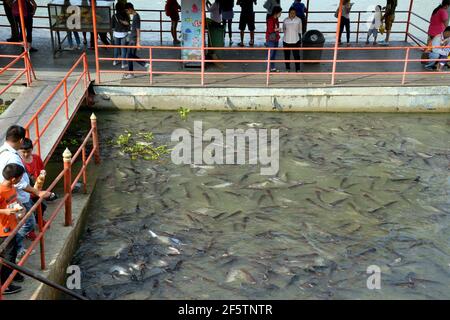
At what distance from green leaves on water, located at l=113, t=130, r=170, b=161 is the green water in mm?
225

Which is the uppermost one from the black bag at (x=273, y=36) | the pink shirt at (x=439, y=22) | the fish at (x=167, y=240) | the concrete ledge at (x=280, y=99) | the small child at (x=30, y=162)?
the pink shirt at (x=439, y=22)

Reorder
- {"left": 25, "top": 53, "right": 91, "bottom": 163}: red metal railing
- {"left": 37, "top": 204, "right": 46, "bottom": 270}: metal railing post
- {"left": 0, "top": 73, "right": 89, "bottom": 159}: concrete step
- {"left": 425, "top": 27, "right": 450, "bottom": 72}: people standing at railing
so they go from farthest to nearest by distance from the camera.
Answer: {"left": 425, "top": 27, "right": 450, "bottom": 72}: people standing at railing
{"left": 0, "top": 73, "right": 89, "bottom": 159}: concrete step
{"left": 25, "top": 53, "right": 91, "bottom": 163}: red metal railing
{"left": 37, "top": 204, "right": 46, "bottom": 270}: metal railing post

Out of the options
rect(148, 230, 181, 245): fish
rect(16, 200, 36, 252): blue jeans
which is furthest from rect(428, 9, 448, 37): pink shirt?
rect(16, 200, 36, 252): blue jeans

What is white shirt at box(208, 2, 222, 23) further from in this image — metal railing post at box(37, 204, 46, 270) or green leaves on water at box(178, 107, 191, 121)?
metal railing post at box(37, 204, 46, 270)

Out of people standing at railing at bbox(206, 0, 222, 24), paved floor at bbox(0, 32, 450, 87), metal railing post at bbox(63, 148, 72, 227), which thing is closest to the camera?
metal railing post at bbox(63, 148, 72, 227)

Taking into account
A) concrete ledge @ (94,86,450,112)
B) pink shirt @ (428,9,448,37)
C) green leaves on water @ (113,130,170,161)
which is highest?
pink shirt @ (428,9,448,37)

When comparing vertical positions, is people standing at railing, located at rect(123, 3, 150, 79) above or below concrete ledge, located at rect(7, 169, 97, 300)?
above

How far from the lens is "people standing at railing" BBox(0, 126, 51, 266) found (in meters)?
6.78

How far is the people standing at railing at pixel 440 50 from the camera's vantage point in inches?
591

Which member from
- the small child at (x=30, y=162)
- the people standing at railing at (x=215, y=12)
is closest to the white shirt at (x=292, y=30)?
the people standing at railing at (x=215, y=12)

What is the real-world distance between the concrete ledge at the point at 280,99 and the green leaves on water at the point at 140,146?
1465 millimetres

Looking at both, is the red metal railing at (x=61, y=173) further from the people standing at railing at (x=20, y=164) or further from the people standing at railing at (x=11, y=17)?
the people standing at railing at (x=11, y=17)
